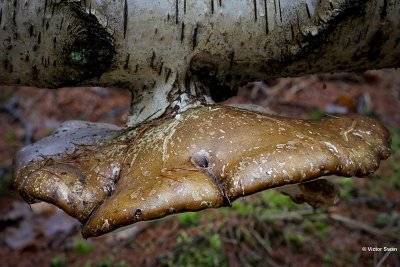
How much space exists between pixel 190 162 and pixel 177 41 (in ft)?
1.57

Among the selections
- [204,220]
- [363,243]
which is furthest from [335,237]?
[204,220]

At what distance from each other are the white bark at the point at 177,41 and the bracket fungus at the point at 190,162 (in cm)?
19

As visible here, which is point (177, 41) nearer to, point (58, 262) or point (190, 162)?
point (190, 162)

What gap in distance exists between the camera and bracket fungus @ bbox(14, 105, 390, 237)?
4.41ft

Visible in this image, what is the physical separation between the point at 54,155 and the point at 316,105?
180 inches

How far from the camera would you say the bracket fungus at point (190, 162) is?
1.34 metres

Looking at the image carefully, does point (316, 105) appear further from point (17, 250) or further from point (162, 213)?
point (162, 213)

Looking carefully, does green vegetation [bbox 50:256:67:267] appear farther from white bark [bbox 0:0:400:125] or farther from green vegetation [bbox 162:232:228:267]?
white bark [bbox 0:0:400:125]

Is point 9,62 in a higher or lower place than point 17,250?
higher

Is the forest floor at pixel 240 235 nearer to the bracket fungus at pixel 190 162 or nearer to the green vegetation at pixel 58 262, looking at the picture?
the green vegetation at pixel 58 262

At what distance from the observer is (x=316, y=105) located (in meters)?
5.82

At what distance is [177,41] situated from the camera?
1.64 m

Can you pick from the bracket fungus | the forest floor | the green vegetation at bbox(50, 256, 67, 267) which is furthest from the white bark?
the green vegetation at bbox(50, 256, 67, 267)

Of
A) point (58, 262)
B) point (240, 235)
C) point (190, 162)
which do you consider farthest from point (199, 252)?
point (190, 162)
